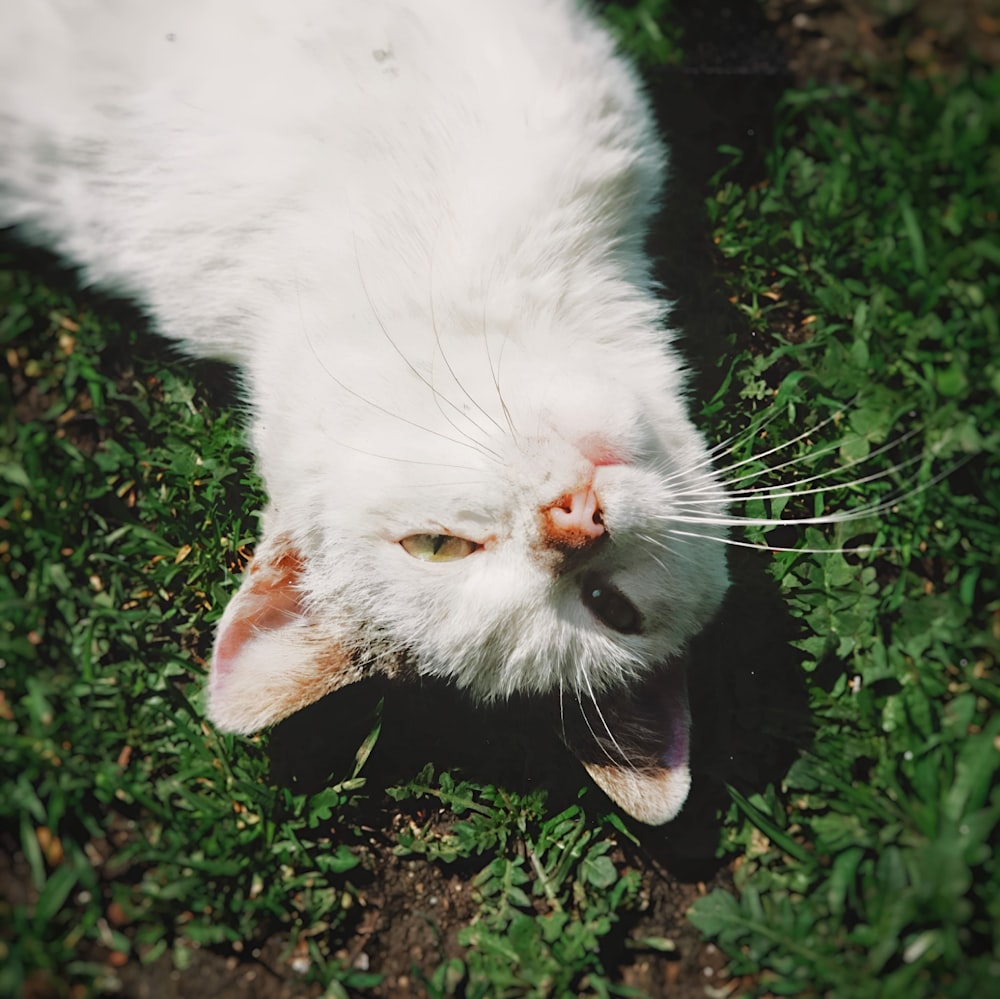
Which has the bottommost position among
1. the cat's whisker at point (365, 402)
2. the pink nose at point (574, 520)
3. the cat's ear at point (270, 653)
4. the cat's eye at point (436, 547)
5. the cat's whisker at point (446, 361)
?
the cat's ear at point (270, 653)

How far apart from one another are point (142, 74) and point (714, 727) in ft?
8.96

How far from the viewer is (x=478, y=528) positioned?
203cm

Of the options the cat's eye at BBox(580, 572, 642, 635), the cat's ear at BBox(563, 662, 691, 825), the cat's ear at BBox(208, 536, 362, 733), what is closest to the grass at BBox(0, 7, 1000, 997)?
the cat's ear at BBox(563, 662, 691, 825)

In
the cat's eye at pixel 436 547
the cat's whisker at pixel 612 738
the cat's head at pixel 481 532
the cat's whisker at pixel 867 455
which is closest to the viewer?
the cat's head at pixel 481 532

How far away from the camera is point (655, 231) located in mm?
3031

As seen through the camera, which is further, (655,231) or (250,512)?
(655,231)

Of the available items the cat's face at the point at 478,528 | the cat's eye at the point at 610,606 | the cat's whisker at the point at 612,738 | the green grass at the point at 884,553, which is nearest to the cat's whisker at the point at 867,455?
the green grass at the point at 884,553

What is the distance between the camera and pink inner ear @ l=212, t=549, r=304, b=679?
224 centimetres

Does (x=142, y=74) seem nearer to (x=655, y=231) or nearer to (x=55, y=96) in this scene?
(x=55, y=96)

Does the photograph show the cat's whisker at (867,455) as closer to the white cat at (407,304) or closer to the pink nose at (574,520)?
the white cat at (407,304)

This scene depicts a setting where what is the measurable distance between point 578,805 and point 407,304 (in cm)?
167

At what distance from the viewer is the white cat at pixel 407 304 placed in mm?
2084

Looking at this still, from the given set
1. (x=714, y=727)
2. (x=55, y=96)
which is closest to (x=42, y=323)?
(x=55, y=96)

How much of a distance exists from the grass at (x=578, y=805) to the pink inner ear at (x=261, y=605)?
519 millimetres
